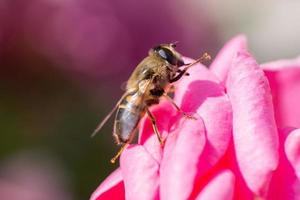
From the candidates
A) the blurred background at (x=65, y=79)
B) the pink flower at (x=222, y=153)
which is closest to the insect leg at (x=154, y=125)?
the pink flower at (x=222, y=153)

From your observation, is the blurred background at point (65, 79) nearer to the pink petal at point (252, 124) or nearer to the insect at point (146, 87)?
the insect at point (146, 87)

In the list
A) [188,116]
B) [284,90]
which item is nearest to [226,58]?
[284,90]

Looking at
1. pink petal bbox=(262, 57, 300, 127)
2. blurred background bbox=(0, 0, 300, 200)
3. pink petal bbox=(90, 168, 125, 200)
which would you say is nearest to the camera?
pink petal bbox=(90, 168, 125, 200)

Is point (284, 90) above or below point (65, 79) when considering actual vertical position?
above

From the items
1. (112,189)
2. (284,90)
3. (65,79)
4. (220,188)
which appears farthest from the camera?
(65,79)

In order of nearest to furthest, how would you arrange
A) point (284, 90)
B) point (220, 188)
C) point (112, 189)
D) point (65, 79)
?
point (220, 188), point (112, 189), point (284, 90), point (65, 79)

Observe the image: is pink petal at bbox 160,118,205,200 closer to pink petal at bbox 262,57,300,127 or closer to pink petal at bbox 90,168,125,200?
pink petal at bbox 90,168,125,200

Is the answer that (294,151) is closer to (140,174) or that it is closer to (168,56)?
(140,174)

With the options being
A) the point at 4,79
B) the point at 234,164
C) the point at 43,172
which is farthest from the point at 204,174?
the point at 43,172

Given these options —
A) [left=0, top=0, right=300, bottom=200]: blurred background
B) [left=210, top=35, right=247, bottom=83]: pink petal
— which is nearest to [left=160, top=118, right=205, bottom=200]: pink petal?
[left=210, top=35, right=247, bottom=83]: pink petal
